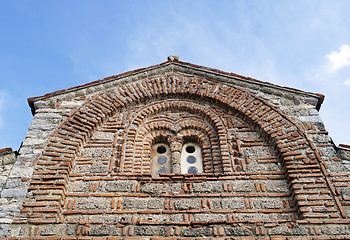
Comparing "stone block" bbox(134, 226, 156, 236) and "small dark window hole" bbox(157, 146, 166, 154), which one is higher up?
"small dark window hole" bbox(157, 146, 166, 154)

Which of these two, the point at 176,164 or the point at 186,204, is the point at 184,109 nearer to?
the point at 176,164

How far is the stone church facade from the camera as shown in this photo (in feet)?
16.0

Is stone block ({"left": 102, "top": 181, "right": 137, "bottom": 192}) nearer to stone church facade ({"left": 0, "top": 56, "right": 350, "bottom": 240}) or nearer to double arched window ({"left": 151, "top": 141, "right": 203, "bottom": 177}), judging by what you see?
stone church facade ({"left": 0, "top": 56, "right": 350, "bottom": 240})

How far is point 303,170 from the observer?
5.45 metres

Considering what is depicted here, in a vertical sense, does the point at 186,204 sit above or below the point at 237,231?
above

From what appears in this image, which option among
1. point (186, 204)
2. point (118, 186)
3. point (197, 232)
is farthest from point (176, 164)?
point (197, 232)

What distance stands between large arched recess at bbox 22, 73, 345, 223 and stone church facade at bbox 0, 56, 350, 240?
0.02 metres

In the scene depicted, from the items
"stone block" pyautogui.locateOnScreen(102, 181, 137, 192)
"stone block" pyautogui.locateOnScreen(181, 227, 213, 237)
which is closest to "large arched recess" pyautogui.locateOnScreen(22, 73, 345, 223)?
"stone block" pyautogui.locateOnScreen(102, 181, 137, 192)

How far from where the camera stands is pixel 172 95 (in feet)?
23.2

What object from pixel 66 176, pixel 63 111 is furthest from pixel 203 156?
pixel 63 111

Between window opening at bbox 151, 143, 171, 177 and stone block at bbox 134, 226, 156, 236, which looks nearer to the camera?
stone block at bbox 134, 226, 156, 236

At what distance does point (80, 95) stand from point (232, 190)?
3518mm

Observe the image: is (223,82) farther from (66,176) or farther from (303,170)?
(66,176)

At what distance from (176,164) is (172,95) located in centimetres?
165
